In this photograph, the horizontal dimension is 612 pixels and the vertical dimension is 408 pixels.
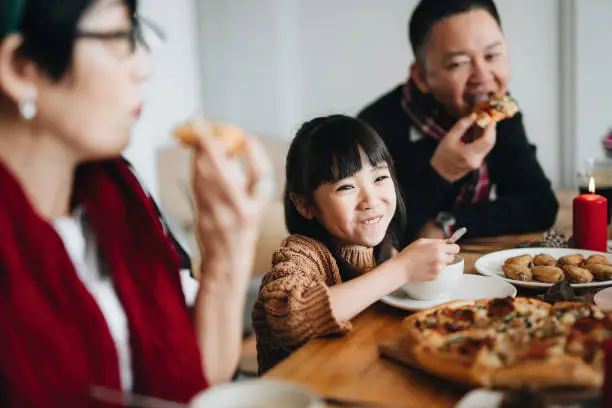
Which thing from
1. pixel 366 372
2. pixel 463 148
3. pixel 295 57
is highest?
pixel 295 57

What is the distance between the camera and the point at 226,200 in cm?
93

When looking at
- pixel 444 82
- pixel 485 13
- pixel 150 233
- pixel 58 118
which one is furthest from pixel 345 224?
pixel 485 13

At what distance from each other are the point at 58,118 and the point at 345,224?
70cm

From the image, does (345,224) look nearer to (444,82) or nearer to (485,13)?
(444,82)

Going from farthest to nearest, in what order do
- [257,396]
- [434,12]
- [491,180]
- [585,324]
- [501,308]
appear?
[491,180] < [434,12] < [501,308] < [585,324] < [257,396]

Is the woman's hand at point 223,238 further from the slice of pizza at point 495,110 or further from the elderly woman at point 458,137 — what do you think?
the slice of pizza at point 495,110

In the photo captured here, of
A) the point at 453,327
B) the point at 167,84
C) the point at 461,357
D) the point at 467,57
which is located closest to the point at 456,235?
the point at 453,327

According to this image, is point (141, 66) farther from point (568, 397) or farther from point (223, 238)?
point (568, 397)

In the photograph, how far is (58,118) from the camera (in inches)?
34.7

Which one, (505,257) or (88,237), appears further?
(505,257)

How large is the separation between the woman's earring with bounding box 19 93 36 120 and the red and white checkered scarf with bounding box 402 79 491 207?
162cm

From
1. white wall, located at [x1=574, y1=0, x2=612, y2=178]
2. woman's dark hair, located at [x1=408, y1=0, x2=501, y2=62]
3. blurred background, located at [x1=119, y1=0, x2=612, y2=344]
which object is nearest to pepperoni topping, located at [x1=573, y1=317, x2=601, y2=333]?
woman's dark hair, located at [x1=408, y1=0, x2=501, y2=62]

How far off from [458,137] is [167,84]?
7.96 feet

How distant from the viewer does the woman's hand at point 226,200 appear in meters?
0.91
